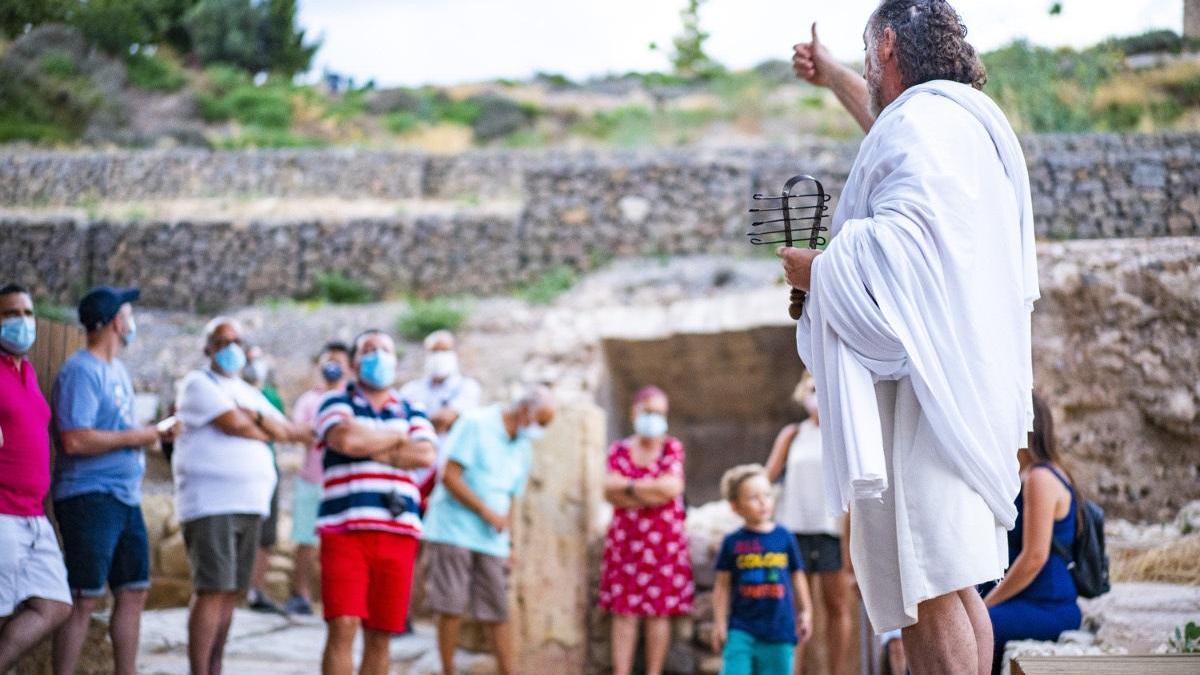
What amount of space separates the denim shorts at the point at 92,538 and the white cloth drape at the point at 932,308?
3.22 m

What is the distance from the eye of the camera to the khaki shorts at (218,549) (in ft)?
17.2

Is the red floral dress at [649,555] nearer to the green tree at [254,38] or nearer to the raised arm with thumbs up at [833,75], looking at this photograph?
the raised arm with thumbs up at [833,75]

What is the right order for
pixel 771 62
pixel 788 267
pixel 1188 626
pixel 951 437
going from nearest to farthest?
pixel 951 437, pixel 788 267, pixel 1188 626, pixel 771 62

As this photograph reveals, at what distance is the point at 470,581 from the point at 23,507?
2729 mm

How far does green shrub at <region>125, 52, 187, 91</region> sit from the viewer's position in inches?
500

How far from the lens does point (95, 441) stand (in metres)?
4.78

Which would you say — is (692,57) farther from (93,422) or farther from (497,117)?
(93,422)

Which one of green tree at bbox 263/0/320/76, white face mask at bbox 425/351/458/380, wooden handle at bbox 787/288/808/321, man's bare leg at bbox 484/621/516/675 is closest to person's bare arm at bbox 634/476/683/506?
man's bare leg at bbox 484/621/516/675

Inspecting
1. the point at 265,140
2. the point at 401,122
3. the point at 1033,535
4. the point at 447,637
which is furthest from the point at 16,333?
the point at 401,122

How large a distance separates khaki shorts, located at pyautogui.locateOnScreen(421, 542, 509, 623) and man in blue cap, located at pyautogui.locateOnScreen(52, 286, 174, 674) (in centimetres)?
184

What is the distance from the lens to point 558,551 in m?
7.37

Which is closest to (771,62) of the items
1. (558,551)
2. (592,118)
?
(592,118)

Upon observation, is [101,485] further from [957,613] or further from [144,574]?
[957,613]

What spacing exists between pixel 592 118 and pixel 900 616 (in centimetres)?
2549
